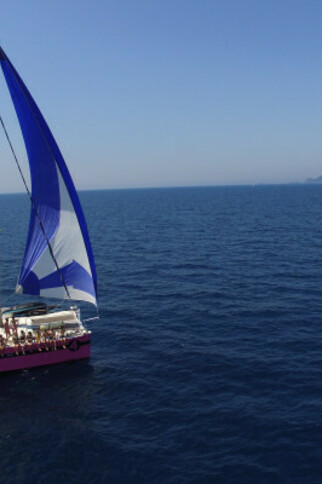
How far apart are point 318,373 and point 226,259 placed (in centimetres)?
3317

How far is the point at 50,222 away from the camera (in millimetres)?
29500

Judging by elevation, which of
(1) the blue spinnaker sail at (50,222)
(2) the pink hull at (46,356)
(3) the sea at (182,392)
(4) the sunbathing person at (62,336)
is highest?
(1) the blue spinnaker sail at (50,222)

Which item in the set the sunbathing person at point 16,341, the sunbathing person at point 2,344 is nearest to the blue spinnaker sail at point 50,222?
the sunbathing person at point 16,341

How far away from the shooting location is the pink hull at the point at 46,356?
92.1 ft

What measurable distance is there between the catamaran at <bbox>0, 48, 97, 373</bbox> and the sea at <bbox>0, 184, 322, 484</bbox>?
1777 millimetres

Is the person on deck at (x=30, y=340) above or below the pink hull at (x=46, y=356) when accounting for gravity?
above

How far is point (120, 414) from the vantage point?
77.6 ft

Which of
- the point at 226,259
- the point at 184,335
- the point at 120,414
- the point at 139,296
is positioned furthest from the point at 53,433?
the point at 226,259

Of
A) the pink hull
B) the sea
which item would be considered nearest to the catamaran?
the pink hull

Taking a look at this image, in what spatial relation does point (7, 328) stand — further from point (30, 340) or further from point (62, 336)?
point (62, 336)

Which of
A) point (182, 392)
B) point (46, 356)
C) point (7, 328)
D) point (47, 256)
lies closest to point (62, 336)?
point (46, 356)

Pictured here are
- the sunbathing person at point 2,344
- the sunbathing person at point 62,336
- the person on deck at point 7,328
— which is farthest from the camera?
the sunbathing person at point 62,336

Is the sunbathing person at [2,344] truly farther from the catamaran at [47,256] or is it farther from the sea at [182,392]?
the sea at [182,392]

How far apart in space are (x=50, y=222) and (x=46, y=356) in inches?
390
